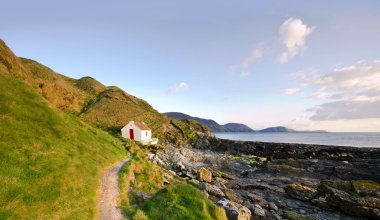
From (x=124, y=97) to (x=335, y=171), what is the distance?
4749 inches

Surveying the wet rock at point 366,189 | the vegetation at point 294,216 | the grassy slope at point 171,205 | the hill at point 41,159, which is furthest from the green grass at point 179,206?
the wet rock at point 366,189

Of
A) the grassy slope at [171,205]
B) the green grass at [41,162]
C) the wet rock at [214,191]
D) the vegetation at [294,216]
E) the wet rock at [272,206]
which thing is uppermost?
the green grass at [41,162]

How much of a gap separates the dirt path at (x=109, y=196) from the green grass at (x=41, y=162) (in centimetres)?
61

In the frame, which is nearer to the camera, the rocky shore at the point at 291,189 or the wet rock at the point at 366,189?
the rocky shore at the point at 291,189

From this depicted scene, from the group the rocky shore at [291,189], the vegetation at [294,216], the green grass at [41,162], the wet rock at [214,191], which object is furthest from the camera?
the wet rock at [214,191]

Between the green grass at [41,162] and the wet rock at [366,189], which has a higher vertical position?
the green grass at [41,162]

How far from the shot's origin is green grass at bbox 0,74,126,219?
445 inches

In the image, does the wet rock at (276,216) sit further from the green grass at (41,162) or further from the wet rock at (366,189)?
the green grass at (41,162)

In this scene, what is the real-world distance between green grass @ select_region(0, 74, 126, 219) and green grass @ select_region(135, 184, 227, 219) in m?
3.60

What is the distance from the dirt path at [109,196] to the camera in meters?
13.1

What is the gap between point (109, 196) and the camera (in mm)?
15383

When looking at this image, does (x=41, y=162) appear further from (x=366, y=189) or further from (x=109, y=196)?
(x=366, y=189)

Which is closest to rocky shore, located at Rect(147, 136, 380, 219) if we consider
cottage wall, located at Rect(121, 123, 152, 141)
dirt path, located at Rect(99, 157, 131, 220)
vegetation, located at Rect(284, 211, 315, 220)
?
vegetation, located at Rect(284, 211, 315, 220)

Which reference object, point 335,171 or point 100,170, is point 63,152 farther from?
point 335,171
